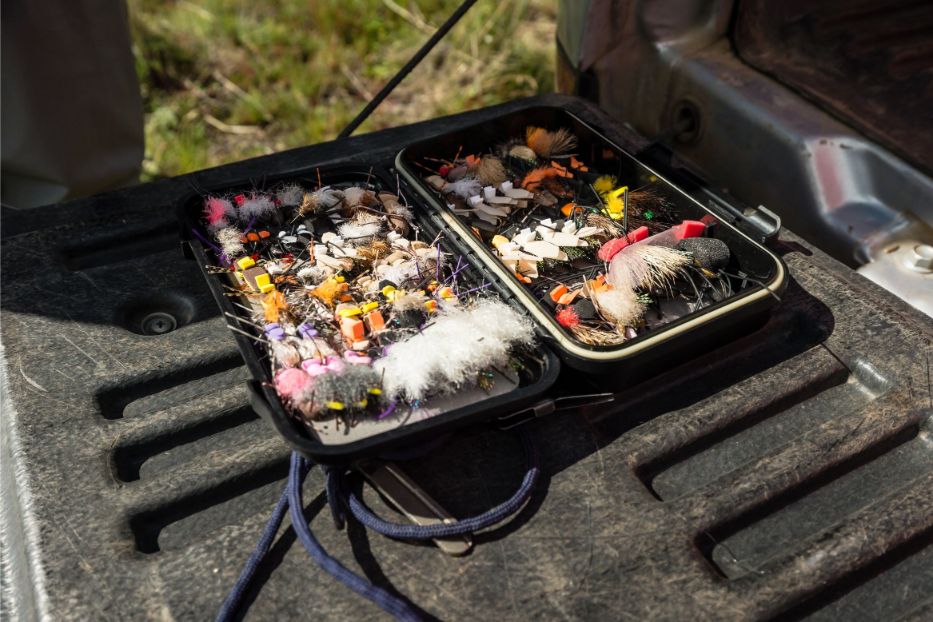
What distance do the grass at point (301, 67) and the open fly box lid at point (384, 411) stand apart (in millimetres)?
1410

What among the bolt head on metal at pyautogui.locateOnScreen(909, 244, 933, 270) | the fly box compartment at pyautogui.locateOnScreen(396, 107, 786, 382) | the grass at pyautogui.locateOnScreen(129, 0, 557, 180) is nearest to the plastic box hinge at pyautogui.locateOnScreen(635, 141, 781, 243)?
the fly box compartment at pyautogui.locateOnScreen(396, 107, 786, 382)

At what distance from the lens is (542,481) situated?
3.51 ft

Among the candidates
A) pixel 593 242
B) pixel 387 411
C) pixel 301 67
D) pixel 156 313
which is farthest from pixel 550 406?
pixel 301 67

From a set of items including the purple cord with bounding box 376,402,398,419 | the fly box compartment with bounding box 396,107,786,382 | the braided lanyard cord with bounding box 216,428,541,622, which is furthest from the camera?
the fly box compartment with bounding box 396,107,786,382

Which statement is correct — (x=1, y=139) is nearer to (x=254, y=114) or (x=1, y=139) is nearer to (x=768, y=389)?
(x=254, y=114)

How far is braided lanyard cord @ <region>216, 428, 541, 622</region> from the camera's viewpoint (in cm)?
92

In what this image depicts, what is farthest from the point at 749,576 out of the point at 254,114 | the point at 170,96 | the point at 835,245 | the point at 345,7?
the point at 345,7

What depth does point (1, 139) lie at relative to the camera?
1620 millimetres

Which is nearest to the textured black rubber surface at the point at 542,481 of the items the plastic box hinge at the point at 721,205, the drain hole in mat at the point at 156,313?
the drain hole in mat at the point at 156,313

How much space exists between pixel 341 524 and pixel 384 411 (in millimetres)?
154

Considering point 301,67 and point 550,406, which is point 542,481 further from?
point 301,67

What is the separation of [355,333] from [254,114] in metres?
1.91

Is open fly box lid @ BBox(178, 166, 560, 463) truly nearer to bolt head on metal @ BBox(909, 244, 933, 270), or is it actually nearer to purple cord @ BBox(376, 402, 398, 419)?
purple cord @ BBox(376, 402, 398, 419)

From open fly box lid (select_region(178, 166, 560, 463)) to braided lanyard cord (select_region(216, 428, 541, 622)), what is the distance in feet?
0.24
